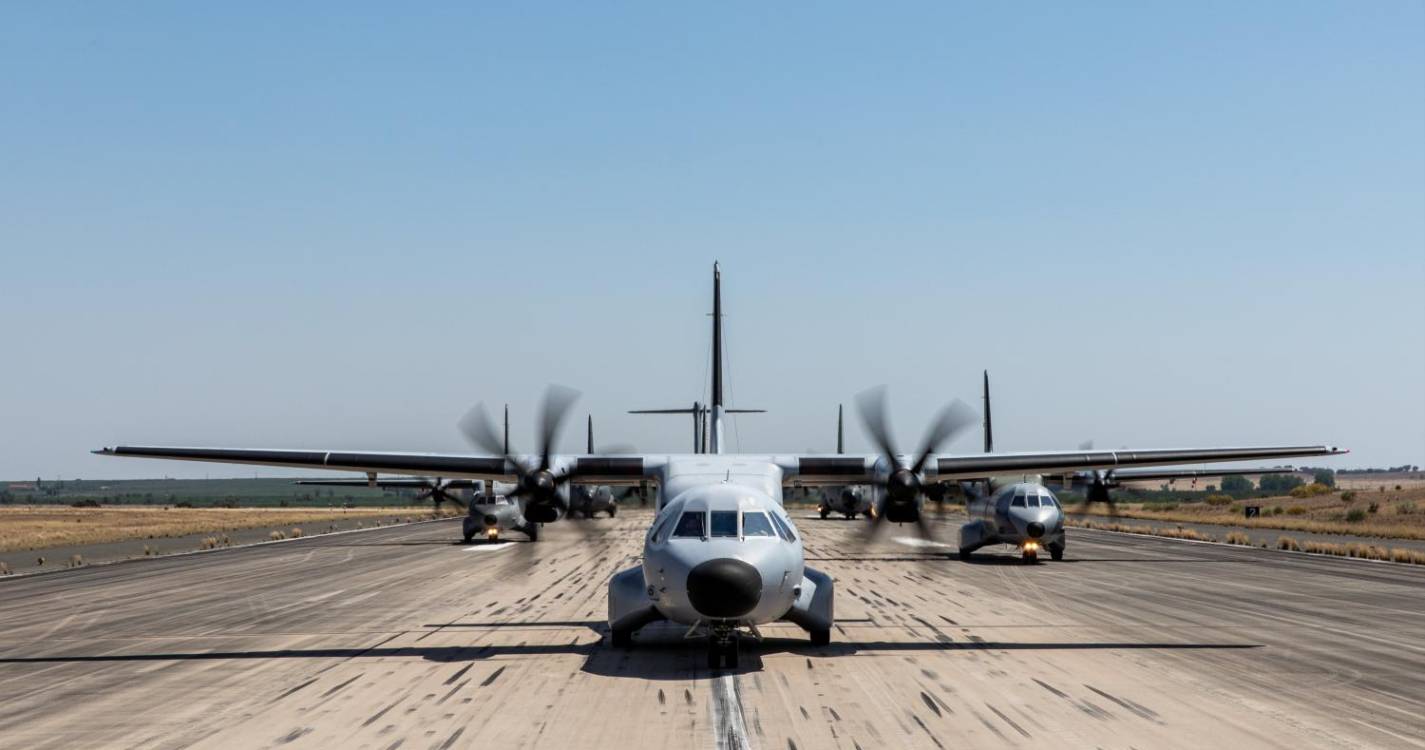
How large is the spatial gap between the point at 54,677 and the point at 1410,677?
18.8 m

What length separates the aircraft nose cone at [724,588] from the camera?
1612cm

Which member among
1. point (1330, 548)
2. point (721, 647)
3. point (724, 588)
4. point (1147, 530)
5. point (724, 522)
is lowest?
point (1147, 530)

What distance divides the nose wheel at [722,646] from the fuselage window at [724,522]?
4.44 ft

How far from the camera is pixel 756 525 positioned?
17.8 meters

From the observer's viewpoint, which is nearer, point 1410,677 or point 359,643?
point 1410,677

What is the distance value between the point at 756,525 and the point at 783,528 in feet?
2.18

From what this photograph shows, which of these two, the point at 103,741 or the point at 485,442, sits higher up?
the point at 485,442

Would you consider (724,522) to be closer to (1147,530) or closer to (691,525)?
(691,525)

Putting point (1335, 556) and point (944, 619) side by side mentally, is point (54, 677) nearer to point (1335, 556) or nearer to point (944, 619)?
point (944, 619)

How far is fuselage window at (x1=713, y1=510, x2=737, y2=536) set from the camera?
57.4 feet

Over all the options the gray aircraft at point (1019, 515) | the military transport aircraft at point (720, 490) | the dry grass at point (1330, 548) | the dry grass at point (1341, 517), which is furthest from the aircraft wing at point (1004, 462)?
the dry grass at point (1341, 517)

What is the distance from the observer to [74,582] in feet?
113

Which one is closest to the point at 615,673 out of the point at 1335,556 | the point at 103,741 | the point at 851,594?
the point at 103,741

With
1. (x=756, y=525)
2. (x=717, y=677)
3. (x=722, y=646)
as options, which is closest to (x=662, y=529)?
(x=756, y=525)
